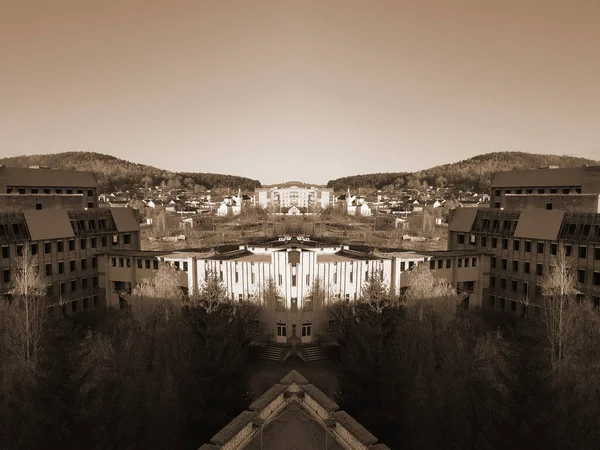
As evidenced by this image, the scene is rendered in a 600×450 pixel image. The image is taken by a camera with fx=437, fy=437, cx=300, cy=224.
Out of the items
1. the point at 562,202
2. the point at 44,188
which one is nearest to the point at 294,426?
the point at 562,202

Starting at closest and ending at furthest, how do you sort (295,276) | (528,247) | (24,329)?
(24,329), (295,276), (528,247)

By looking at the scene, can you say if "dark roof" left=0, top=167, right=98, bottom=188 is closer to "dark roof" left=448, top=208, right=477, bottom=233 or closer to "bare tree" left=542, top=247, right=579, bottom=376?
"dark roof" left=448, top=208, right=477, bottom=233

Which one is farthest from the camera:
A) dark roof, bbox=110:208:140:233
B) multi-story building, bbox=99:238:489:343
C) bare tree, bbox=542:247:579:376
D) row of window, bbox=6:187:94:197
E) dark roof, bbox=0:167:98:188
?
dark roof, bbox=110:208:140:233

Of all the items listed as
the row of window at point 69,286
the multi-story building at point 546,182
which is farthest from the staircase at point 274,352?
the multi-story building at point 546,182

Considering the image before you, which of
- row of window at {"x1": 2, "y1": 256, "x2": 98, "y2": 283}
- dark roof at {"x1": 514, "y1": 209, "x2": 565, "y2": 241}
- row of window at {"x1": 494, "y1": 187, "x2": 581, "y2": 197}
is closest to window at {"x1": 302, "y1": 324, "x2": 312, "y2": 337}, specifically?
dark roof at {"x1": 514, "y1": 209, "x2": 565, "y2": 241}

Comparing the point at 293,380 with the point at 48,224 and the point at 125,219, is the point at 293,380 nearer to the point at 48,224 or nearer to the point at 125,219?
the point at 48,224

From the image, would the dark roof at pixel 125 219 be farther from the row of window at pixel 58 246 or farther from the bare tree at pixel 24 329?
the bare tree at pixel 24 329
